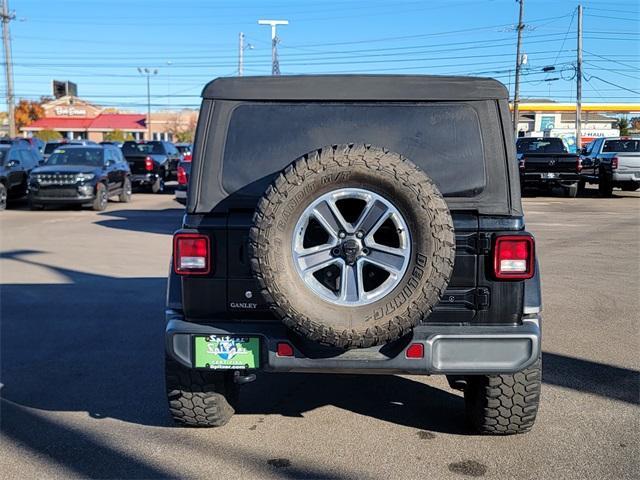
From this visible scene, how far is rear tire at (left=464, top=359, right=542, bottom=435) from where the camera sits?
4059 mm

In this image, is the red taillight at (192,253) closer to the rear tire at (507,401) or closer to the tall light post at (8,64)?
the rear tire at (507,401)

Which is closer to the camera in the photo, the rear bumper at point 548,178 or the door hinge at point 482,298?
the door hinge at point 482,298

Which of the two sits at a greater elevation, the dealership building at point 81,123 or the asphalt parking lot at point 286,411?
the dealership building at point 81,123

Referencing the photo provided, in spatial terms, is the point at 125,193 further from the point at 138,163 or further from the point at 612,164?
the point at 612,164

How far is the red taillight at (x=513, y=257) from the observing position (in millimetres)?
3654

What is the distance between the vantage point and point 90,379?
5410mm

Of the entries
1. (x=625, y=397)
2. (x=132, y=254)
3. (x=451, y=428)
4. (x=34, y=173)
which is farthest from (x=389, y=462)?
(x=34, y=173)

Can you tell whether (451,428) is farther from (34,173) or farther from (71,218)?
(34,173)

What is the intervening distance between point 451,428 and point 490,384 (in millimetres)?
527

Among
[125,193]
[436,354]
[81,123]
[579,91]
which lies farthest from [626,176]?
[81,123]

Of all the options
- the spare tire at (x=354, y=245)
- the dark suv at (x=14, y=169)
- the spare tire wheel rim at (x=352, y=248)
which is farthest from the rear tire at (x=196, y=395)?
the dark suv at (x=14, y=169)

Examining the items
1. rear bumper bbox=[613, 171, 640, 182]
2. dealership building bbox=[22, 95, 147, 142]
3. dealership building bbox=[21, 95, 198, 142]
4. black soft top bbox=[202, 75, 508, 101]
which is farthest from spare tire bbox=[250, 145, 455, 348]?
dealership building bbox=[22, 95, 147, 142]

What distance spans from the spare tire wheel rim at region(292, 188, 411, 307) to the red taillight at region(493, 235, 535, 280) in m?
0.56

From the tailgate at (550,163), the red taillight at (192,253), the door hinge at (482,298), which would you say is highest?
the tailgate at (550,163)
